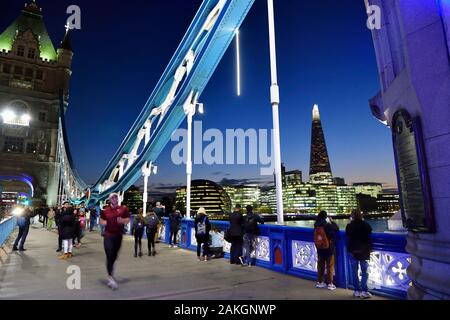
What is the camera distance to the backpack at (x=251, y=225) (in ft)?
23.9

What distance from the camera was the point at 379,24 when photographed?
4.31 m

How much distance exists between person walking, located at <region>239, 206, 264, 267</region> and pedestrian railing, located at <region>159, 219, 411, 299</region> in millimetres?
145

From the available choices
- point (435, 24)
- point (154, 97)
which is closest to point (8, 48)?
point (154, 97)

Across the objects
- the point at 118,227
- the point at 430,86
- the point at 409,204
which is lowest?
the point at 118,227

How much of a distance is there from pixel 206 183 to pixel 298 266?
136 m

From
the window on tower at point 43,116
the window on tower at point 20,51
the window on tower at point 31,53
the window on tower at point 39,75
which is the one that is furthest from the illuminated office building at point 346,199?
the window on tower at point 20,51

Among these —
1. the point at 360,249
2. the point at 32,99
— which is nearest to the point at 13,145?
the point at 32,99

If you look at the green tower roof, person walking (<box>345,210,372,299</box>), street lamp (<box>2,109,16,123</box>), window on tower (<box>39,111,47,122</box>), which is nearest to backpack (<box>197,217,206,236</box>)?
person walking (<box>345,210,372,299</box>)

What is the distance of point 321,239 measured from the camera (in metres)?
5.14

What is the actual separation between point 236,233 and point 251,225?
449 millimetres

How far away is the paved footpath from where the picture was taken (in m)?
4.72

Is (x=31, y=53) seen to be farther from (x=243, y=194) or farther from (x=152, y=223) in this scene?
(x=243, y=194)

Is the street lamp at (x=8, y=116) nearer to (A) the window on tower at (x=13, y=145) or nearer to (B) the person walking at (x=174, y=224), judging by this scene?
(A) the window on tower at (x=13, y=145)

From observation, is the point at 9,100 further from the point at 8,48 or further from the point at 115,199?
the point at 115,199
